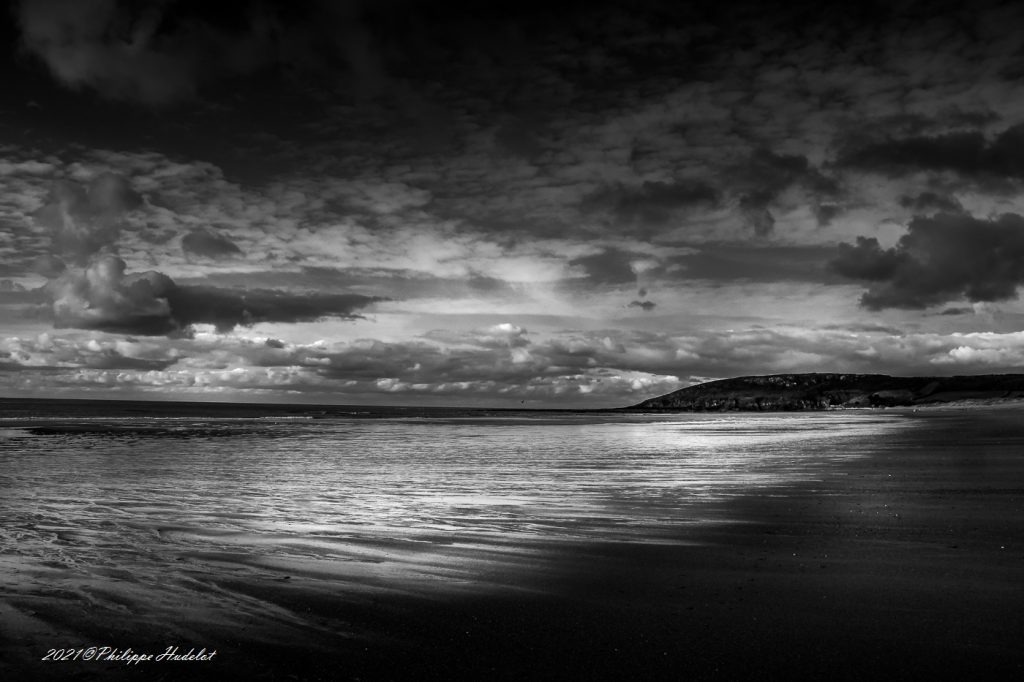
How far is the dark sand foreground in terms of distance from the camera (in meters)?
5.20

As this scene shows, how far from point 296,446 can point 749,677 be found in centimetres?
3464

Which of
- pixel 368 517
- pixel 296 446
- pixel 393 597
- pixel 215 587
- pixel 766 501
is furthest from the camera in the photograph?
pixel 296 446

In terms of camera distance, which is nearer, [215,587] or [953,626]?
[953,626]

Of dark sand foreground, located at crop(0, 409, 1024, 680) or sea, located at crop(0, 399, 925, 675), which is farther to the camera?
sea, located at crop(0, 399, 925, 675)

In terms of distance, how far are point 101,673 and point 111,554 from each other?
5194 millimetres

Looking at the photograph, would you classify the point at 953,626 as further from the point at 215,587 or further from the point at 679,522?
the point at 215,587

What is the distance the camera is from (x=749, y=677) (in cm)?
498

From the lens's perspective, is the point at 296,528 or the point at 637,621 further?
the point at 296,528

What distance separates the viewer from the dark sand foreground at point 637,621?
5.20 m

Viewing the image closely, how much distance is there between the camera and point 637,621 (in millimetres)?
6258

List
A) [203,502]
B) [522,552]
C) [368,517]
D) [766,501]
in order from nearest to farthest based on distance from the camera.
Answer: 1. [522,552]
2. [368,517]
3. [766,501]
4. [203,502]

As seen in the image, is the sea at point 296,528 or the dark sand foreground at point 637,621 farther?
the sea at point 296,528

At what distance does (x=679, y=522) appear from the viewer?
11.8 m

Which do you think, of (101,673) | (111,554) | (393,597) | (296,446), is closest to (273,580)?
(393,597)
